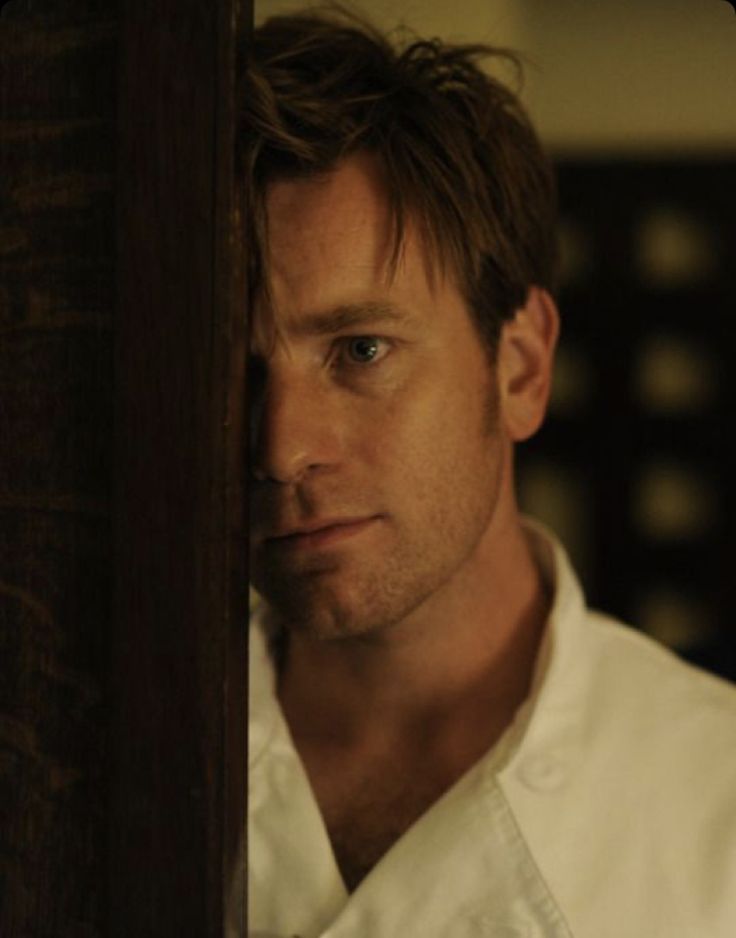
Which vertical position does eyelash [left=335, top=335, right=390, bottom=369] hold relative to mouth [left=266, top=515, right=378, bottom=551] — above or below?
above

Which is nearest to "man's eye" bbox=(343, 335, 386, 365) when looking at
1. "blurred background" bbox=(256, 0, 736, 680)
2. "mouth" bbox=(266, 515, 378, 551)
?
"mouth" bbox=(266, 515, 378, 551)

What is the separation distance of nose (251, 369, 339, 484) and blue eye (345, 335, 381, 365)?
0.04 m

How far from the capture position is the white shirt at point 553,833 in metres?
0.81

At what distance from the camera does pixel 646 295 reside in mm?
1767

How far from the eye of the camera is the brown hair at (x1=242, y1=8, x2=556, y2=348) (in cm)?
88

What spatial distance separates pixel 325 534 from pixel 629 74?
114cm

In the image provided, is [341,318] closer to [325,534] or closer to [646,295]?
[325,534]

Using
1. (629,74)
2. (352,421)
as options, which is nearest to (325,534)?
(352,421)

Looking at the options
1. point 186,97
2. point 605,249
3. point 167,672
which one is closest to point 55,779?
point 167,672

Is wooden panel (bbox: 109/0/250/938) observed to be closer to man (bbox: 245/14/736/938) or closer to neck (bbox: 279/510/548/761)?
man (bbox: 245/14/736/938)

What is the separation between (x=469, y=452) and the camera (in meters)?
0.95

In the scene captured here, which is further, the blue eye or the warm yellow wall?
Result: the warm yellow wall

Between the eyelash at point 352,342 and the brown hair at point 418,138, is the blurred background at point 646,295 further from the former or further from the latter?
the eyelash at point 352,342

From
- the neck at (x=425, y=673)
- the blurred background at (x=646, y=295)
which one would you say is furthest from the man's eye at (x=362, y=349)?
the blurred background at (x=646, y=295)
